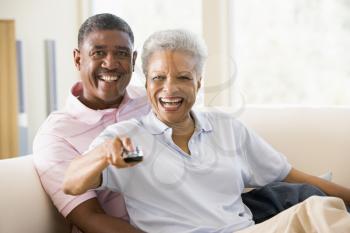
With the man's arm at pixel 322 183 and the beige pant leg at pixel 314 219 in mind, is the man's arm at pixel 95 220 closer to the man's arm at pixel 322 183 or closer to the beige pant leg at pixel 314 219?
the beige pant leg at pixel 314 219

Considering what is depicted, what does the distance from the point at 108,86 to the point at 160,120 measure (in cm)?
26

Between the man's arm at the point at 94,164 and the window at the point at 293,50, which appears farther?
the window at the point at 293,50

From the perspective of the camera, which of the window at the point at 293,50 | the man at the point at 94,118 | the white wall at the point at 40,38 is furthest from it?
Result: the white wall at the point at 40,38

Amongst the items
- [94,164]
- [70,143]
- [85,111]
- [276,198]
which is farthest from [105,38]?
[276,198]

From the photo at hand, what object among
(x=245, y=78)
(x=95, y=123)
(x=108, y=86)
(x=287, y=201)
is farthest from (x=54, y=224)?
(x=245, y=78)

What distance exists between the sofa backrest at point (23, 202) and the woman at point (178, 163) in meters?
0.24

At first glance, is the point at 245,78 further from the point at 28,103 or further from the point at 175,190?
the point at 175,190

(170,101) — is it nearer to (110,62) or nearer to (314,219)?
(110,62)

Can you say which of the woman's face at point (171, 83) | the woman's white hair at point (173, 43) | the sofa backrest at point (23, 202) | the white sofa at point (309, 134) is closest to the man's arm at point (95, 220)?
the sofa backrest at point (23, 202)

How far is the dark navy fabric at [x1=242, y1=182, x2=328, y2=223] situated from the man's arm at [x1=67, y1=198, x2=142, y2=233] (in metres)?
0.46

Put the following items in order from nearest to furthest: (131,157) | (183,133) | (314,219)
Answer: (131,157) → (314,219) → (183,133)

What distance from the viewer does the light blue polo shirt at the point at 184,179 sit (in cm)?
166

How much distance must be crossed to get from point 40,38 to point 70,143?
2.00 metres

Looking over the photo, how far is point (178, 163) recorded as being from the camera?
173 cm
